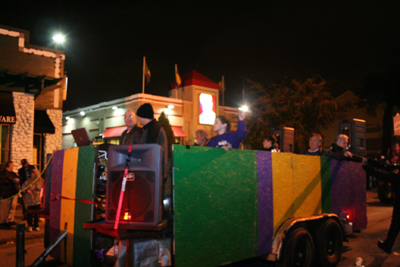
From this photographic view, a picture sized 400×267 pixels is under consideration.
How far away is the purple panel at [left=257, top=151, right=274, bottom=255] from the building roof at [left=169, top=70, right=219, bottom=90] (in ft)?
84.4

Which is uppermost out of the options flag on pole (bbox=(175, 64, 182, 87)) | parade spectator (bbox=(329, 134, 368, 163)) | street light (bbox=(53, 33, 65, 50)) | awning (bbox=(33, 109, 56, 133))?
flag on pole (bbox=(175, 64, 182, 87))

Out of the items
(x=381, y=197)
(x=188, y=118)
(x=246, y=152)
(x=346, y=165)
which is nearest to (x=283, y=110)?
(x=188, y=118)

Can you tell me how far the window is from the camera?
14547 millimetres

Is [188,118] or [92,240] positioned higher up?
[188,118]

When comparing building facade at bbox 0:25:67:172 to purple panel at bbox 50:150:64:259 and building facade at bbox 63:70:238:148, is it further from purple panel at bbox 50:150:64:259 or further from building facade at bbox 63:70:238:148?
purple panel at bbox 50:150:64:259

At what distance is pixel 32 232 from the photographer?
8336 millimetres

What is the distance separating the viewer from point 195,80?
29688 mm

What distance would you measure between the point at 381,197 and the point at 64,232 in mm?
12647

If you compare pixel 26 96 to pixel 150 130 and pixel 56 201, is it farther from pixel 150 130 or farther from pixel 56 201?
pixel 150 130

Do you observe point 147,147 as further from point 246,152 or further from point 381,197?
point 381,197

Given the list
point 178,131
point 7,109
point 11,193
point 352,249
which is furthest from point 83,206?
point 178,131

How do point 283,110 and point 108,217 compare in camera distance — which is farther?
point 283,110

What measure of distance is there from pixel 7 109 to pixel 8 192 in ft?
20.7

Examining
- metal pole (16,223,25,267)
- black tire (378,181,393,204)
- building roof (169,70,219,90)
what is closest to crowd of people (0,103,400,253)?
metal pole (16,223,25,267)
